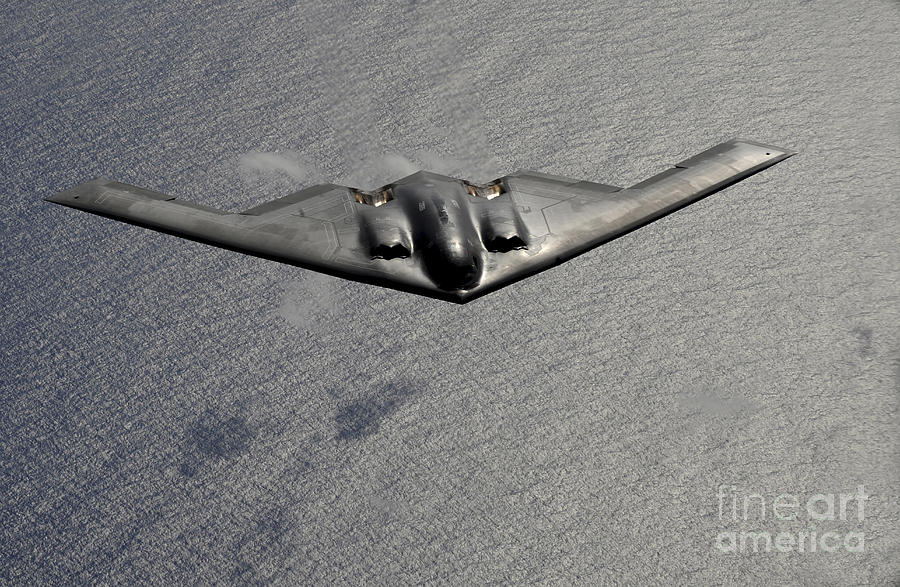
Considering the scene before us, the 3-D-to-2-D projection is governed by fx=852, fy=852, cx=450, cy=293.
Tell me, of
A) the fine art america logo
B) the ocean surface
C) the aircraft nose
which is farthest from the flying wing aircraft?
the fine art america logo

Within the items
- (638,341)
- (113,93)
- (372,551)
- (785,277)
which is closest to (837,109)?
(785,277)

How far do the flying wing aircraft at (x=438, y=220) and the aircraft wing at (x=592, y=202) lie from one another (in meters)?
0.05

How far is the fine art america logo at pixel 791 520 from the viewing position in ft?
145

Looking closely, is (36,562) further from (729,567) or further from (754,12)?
(754,12)

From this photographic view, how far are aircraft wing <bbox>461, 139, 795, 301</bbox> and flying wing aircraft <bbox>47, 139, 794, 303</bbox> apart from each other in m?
0.05

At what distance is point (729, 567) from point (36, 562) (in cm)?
3564

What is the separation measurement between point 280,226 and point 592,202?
1553 centimetres

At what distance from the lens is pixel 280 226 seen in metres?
41.6

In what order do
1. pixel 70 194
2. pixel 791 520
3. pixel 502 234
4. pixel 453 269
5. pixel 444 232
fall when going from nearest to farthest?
1. pixel 453 269
2. pixel 444 232
3. pixel 502 234
4. pixel 70 194
5. pixel 791 520

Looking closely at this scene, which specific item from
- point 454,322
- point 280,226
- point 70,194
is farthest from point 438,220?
point 70,194

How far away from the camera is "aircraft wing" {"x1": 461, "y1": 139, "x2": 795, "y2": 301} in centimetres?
4050

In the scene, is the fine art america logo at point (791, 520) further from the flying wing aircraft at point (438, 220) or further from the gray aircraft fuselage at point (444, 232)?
the gray aircraft fuselage at point (444, 232)

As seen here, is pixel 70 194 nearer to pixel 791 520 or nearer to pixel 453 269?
pixel 453 269

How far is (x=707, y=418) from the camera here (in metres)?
48.3
